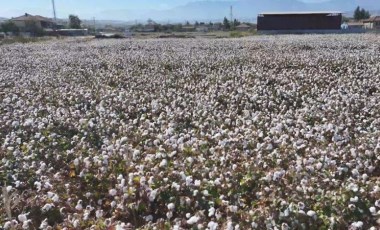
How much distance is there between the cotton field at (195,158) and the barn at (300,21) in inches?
1867

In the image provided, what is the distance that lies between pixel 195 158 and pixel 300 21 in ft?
180

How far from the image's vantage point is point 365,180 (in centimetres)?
500

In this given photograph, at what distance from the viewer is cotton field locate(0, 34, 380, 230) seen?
4.46 metres

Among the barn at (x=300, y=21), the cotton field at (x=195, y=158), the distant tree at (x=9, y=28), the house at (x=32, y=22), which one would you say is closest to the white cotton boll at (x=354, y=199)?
the cotton field at (x=195, y=158)

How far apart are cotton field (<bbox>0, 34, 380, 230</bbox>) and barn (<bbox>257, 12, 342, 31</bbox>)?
47.4 meters

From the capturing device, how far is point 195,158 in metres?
5.85

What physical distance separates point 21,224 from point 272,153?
2997 millimetres

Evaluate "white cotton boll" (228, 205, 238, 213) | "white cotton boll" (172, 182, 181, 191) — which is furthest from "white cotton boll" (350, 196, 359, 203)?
"white cotton boll" (172, 182, 181, 191)

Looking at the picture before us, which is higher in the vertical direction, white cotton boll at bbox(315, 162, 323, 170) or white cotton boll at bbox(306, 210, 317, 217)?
white cotton boll at bbox(315, 162, 323, 170)

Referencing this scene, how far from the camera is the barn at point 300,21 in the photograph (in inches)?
2224

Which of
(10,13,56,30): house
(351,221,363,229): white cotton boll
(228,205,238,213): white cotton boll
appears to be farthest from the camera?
(10,13,56,30): house

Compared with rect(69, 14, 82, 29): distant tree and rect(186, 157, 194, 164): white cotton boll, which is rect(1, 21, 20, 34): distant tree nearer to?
rect(69, 14, 82, 29): distant tree

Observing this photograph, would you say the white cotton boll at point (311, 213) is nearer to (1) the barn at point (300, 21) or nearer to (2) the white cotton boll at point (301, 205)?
(2) the white cotton boll at point (301, 205)

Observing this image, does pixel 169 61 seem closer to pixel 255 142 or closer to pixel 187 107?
pixel 187 107
